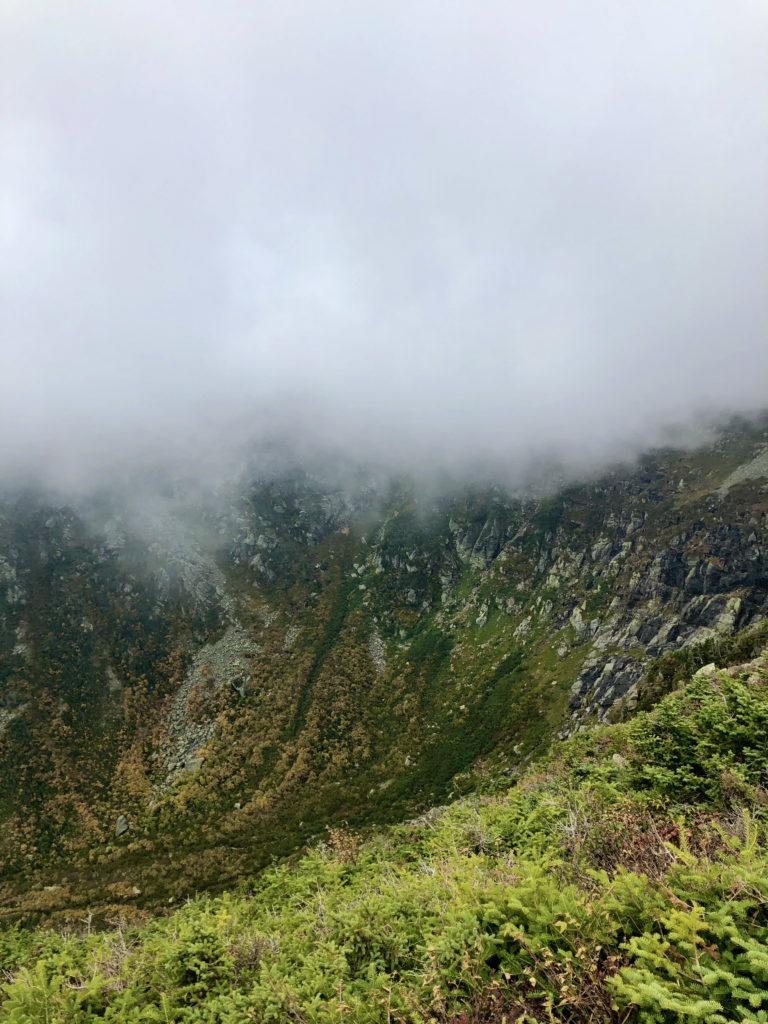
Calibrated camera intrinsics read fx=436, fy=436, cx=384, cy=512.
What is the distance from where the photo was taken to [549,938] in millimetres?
7227

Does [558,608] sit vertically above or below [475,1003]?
below

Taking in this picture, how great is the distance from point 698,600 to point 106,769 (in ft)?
678

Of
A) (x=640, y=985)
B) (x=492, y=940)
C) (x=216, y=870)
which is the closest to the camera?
(x=640, y=985)

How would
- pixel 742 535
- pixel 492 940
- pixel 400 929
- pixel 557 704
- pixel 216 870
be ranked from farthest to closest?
pixel 742 535 < pixel 557 704 < pixel 216 870 < pixel 400 929 < pixel 492 940

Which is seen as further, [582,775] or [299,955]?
[582,775]

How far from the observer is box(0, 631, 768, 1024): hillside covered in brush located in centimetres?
613

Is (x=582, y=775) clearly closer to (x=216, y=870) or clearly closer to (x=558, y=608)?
(x=216, y=870)

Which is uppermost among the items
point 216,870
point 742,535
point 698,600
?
point 742,535

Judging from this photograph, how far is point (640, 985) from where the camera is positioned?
535 cm

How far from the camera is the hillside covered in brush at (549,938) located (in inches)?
241

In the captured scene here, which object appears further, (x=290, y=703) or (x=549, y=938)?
(x=290, y=703)

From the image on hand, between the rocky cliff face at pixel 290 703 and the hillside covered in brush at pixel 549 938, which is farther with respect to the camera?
the rocky cliff face at pixel 290 703

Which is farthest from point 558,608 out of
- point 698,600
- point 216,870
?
point 216,870

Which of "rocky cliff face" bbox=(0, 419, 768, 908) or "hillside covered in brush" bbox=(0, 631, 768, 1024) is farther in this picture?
"rocky cliff face" bbox=(0, 419, 768, 908)
